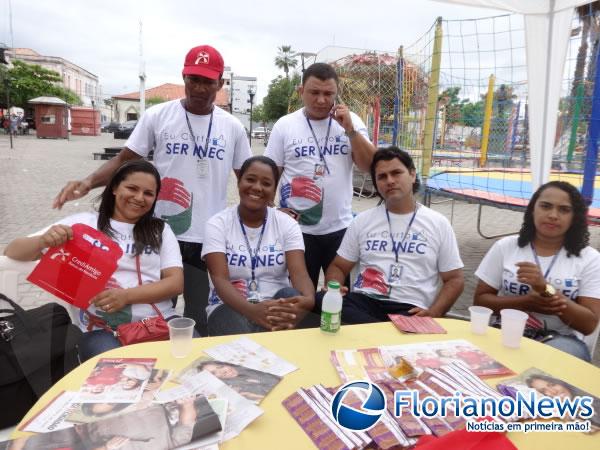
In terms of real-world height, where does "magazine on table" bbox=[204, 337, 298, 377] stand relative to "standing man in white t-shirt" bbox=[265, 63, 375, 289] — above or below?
below

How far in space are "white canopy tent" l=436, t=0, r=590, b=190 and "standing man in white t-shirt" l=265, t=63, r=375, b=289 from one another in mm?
1614

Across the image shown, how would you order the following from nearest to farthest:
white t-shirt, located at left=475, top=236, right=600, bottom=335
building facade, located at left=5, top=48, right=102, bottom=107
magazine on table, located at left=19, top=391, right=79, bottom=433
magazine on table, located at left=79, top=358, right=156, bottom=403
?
magazine on table, located at left=19, top=391, right=79, bottom=433
magazine on table, located at left=79, top=358, right=156, bottom=403
white t-shirt, located at left=475, top=236, right=600, bottom=335
building facade, located at left=5, top=48, right=102, bottom=107

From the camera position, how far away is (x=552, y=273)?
239cm

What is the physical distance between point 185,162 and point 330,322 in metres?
1.56

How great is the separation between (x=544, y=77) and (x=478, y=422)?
3.22 meters

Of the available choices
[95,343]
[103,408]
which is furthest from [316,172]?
[103,408]

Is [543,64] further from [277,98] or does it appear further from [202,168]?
[277,98]

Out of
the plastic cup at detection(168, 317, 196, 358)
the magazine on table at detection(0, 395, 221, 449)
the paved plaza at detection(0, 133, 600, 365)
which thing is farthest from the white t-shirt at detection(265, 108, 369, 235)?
the paved plaza at detection(0, 133, 600, 365)

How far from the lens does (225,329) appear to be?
7.47ft

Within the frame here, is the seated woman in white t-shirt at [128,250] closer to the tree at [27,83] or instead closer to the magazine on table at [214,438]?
the magazine on table at [214,438]

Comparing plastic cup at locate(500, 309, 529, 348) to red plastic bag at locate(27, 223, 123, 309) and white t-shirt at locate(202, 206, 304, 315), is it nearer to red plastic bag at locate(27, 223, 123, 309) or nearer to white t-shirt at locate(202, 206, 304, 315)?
white t-shirt at locate(202, 206, 304, 315)

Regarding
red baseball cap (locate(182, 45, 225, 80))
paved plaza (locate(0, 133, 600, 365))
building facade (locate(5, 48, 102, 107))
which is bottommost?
paved plaza (locate(0, 133, 600, 365))

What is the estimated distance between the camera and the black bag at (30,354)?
1.82 meters

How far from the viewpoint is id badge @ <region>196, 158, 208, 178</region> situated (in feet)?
9.47
